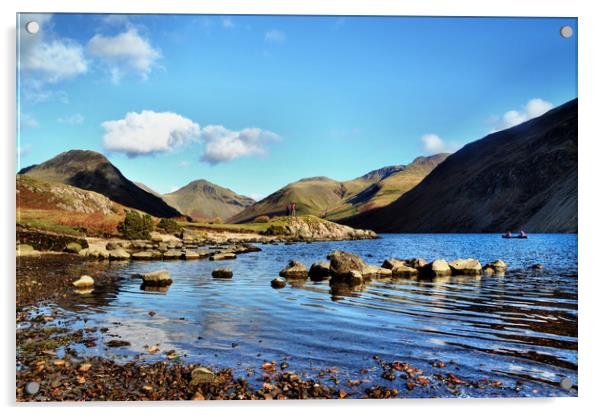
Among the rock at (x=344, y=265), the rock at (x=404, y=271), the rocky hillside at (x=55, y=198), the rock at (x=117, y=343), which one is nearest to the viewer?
the rock at (x=117, y=343)

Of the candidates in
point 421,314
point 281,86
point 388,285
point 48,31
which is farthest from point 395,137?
point 388,285

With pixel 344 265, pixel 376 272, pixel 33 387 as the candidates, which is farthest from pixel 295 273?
pixel 33 387

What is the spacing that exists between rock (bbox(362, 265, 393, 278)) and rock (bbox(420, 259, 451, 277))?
9.61ft

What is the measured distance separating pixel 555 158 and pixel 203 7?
130286 millimetres

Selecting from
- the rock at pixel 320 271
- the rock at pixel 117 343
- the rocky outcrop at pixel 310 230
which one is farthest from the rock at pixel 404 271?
the rocky outcrop at pixel 310 230

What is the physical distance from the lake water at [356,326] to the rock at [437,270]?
7.17 m

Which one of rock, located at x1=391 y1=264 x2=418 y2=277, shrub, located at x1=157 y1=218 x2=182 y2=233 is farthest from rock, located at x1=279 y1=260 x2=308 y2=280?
shrub, located at x1=157 y1=218 x2=182 y2=233

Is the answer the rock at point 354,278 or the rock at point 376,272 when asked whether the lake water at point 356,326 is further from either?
the rock at point 376,272

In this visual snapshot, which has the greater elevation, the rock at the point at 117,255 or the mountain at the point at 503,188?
the mountain at the point at 503,188

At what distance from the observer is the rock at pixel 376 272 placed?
99.4 feet

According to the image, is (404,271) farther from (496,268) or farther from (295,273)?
(496,268)

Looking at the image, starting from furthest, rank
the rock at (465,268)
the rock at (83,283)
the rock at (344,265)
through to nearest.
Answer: the rock at (465,268)
the rock at (344,265)
the rock at (83,283)

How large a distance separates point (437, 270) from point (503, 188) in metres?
134
